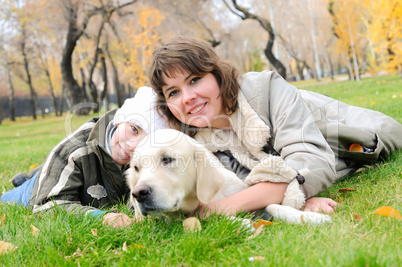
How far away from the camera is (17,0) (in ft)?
78.2

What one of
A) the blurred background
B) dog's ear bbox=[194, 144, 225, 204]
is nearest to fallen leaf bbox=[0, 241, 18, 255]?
dog's ear bbox=[194, 144, 225, 204]

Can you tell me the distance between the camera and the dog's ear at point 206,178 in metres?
2.56

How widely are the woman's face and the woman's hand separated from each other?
3.94ft

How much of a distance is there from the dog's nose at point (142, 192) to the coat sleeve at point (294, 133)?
1.26 meters

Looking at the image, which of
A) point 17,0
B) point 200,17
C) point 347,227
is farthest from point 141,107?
point 17,0

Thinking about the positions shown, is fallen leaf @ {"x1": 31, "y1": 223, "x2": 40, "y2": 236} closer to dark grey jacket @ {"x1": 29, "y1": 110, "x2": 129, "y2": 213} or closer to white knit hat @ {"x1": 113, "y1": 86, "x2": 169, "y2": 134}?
dark grey jacket @ {"x1": 29, "y1": 110, "x2": 129, "y2": 213}

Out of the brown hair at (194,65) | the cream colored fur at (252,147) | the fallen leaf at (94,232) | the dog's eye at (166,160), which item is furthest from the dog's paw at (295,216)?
the fallen leaf at (94,232)

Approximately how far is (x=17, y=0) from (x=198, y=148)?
26421mm

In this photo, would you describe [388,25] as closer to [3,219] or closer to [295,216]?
[295,216]

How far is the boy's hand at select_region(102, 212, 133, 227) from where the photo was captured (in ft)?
8.57

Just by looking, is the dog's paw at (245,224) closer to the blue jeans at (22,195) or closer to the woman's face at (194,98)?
the woman's face at (194,98)

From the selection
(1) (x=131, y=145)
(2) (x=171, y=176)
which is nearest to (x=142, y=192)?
(2) (x=171, y=176)

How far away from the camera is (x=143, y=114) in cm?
351

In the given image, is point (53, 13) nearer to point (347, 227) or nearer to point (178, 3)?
point (178, 3)
